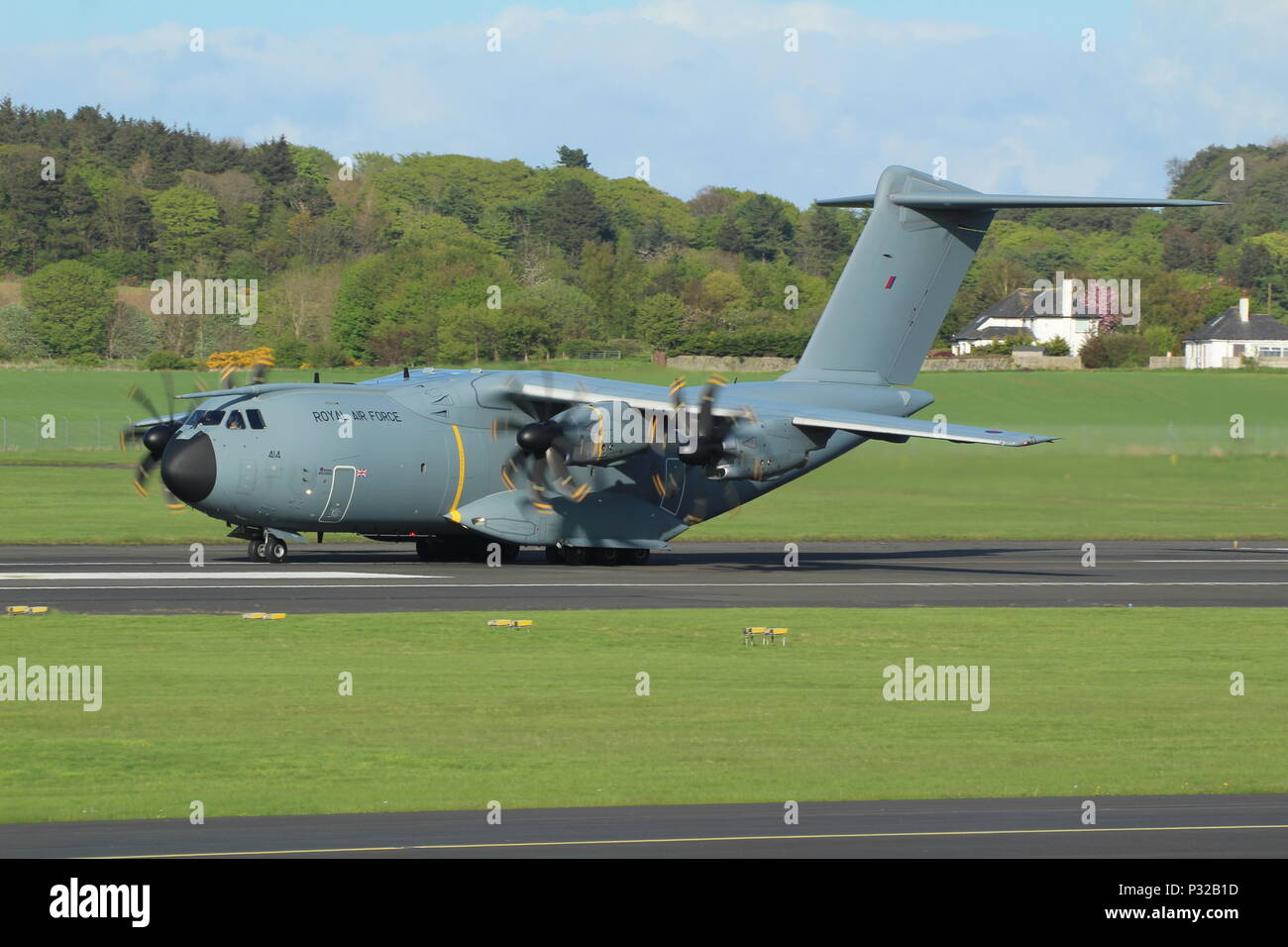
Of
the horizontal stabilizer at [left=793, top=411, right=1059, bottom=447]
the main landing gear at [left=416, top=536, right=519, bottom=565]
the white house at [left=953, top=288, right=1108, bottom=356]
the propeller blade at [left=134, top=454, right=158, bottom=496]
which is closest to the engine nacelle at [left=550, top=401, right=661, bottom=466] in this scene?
the horizontal stabilizer at [left=793, top=411, right=1059, bottom=447]

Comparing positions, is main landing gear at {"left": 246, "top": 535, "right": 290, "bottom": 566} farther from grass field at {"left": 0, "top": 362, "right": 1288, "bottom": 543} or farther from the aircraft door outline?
grass field at {"left": 0, "top": 362, "right": 1288, "bottom": 543}

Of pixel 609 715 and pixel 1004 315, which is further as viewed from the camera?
pixel 1004 315

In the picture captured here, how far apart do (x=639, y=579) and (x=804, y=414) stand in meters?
5.05

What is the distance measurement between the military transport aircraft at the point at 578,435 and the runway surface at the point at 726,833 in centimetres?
1934

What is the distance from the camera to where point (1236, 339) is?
136625 millimetres

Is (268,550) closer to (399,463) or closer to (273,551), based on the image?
(273,551)

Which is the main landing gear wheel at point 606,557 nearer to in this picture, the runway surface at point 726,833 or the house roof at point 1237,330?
the runway surface at point 726,833

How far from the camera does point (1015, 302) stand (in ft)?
500

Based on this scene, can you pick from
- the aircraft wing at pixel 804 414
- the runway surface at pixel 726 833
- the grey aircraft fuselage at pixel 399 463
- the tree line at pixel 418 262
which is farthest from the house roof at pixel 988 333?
the runway surface at pixel 726 833

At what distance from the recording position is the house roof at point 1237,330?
13738 centimetres

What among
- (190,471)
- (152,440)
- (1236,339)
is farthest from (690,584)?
(1236,339)
